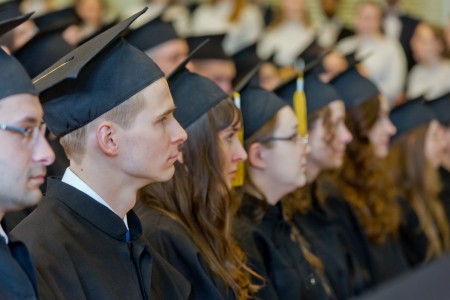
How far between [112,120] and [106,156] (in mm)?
107

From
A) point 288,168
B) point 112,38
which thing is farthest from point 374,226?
point 112,38

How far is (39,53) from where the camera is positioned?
4234 mm

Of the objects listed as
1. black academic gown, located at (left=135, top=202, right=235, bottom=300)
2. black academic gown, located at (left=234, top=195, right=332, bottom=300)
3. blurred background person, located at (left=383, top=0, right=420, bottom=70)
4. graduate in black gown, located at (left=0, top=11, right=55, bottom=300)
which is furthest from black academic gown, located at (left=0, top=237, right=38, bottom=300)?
blurred background person, located at (left=383, top=0, right=420, bottom=70)

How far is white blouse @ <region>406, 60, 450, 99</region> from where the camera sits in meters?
8.80

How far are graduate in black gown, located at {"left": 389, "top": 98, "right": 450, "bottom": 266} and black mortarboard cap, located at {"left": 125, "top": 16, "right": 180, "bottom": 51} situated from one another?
1586 mm

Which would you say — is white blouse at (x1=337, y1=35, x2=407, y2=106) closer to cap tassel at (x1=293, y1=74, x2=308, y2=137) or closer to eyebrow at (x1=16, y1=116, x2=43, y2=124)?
cap tassel at (x1=293, y1=74, x2=308, y2=137)

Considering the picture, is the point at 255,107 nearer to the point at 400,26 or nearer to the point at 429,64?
the point at 429,64

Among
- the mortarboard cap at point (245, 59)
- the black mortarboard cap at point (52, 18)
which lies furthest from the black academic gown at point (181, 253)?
the mortarboard cap at point (245, 59)

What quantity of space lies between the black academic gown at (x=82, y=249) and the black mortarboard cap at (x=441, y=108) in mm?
3914

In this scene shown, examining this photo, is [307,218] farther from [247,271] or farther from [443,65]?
[443,65]

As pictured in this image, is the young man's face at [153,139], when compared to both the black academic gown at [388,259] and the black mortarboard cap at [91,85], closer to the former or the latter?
the black mortarboard cap at [91,85]

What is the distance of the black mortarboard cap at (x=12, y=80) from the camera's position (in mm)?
2158

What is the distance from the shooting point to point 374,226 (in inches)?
210

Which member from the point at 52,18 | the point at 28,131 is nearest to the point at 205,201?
the point at 28,131
